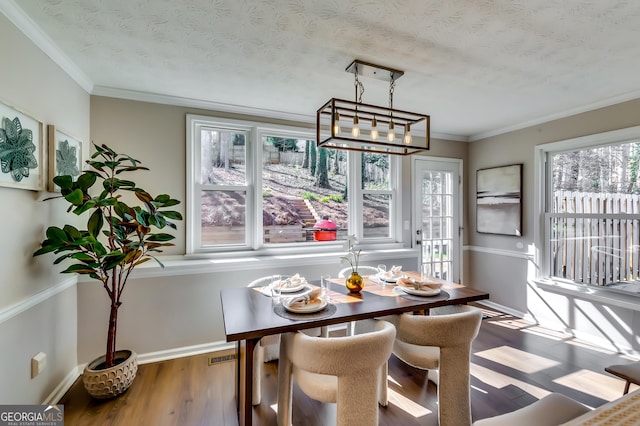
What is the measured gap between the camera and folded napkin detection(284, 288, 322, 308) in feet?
5.59

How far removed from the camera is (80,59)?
2084 millimetres

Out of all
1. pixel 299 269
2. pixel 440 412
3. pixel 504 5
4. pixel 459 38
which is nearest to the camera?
pixel 504 5

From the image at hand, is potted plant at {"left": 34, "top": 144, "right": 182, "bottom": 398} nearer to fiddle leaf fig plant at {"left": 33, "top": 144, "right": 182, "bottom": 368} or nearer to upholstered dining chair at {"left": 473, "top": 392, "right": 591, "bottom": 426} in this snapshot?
fiddle leaf fig plant at {"left": 33, "top": 144, "right": 182, "bottom": 368}

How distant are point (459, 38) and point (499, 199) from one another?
269 cm

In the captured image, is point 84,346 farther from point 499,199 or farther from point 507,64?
point 499,199

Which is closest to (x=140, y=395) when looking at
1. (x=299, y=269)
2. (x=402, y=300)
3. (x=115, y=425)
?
(x=115, y=425)

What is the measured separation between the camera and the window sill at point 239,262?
2.59 metres

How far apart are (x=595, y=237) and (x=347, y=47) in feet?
10.5

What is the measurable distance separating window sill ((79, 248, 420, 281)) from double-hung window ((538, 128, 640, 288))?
1758 mm

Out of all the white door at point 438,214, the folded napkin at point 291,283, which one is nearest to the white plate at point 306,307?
the folded napkin at point 291,283

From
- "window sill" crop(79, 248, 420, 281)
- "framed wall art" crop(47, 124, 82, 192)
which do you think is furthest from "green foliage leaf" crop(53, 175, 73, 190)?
"window sill" crop(79, 248, 420, 281)

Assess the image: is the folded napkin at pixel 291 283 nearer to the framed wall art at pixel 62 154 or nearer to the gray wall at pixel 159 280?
the gray wall at pixel 159 280

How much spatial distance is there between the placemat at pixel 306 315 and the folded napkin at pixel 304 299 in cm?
5

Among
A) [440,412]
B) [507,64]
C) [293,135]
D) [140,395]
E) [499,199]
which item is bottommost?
[140,395]
